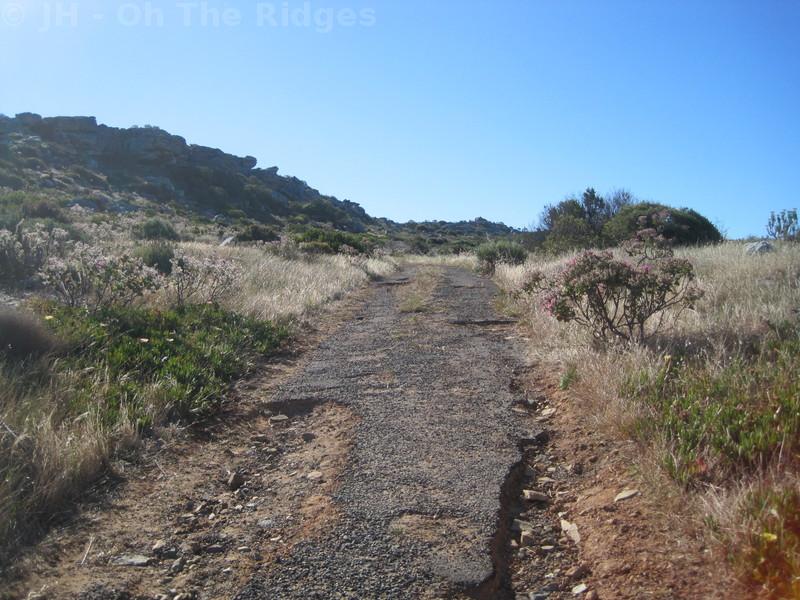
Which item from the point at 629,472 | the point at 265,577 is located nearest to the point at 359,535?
the point at 265,577

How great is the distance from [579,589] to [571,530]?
538 mm

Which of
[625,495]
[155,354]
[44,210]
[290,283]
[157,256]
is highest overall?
[44,210]

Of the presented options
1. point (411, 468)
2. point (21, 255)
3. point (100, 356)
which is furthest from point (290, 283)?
point (411, 468)

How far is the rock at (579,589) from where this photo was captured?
2.76 metres

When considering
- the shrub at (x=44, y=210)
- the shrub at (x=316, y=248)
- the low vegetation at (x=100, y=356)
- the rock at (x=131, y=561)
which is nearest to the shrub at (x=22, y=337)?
the low vegetation at (x=100, y=356)

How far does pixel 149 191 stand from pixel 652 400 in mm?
48334

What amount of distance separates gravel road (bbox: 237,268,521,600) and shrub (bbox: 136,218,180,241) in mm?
16868

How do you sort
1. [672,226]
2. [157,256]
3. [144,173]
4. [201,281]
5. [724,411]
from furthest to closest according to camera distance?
[144,173] → [672,226] → [157,256] → [201,281] → [724,411]

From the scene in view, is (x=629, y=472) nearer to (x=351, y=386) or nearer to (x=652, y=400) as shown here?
(x=652, y=400)

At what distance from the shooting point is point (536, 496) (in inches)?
145

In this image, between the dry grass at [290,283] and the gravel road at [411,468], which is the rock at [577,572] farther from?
the dry grass at [290,283]

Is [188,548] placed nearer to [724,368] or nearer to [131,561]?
[131,561]

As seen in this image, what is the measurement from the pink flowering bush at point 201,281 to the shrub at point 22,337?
3593 mm

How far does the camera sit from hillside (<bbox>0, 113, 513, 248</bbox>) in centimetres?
4022
